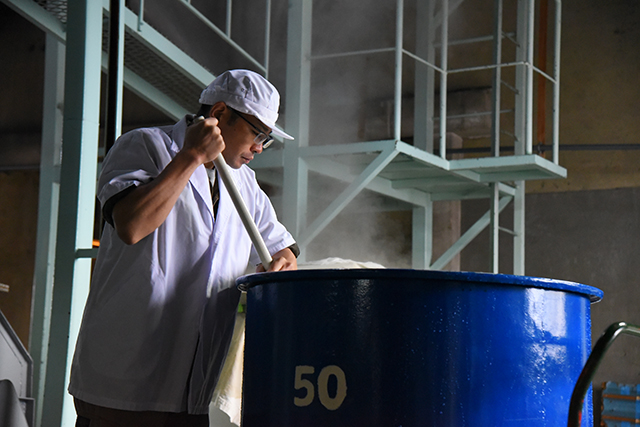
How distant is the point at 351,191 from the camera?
5344 millimetres

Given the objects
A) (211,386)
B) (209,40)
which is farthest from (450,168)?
(211,386)

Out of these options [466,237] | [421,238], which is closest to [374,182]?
[421,238]

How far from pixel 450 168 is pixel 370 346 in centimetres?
471

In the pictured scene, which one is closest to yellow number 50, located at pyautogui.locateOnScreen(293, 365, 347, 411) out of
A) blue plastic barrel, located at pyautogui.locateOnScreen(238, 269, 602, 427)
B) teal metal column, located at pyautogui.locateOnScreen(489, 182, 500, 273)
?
blue plastic barrel, located at pyautogui.locateOnScreen(238, 269, 602, 427)

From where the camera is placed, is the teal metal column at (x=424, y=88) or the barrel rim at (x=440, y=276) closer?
the barrel rim at (x=440, y=276)

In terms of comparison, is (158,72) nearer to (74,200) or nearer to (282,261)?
(74,200)

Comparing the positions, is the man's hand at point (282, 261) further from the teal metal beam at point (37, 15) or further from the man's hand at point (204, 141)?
the teal metal beam at point (37, 15)

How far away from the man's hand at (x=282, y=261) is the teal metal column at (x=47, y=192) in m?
4.11

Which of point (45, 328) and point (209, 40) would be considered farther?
point (45, 328)

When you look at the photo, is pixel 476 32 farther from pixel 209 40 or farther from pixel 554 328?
pixel 554 328

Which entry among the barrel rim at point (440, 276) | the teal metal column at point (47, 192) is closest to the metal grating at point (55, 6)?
→ the teal metal column at point (47, 192)

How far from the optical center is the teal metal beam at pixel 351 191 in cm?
522

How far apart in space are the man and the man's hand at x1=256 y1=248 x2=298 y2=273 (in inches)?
6.1

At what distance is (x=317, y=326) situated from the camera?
1483 millimetres
